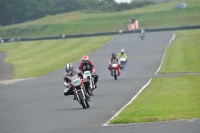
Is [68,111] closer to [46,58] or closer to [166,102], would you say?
[166,102]

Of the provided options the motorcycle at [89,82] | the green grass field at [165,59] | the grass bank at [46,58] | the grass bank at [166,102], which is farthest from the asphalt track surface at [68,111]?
the grass bank at [46,58]

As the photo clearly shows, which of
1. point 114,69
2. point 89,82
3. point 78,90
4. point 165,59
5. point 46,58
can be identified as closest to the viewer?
point 78,90

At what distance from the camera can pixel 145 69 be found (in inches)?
1489

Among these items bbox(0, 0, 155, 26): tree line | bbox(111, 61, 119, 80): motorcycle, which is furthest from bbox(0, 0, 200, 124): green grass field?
bbox(111, 61, 119, 80): motorcycle

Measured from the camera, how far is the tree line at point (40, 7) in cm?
8982

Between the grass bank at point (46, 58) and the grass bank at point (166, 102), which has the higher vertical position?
the grass bank at point (166, 102)

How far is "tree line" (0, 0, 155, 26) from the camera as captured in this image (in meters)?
89.8

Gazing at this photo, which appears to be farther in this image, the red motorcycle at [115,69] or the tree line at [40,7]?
the tree line at [40,7]

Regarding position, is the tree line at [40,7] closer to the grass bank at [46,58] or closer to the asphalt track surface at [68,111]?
the grass bank at [46,58]

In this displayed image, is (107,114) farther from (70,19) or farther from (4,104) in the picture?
(70,19)

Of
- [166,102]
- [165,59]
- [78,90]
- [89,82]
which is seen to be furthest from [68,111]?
[165,59]

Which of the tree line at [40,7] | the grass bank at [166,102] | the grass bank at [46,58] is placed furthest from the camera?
the tree line at [40,7]

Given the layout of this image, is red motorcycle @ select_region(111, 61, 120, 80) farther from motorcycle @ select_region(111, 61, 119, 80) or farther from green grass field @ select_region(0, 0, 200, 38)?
green grass field @ select_region(0, 0, 200, 38)

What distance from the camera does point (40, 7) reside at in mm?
113562
